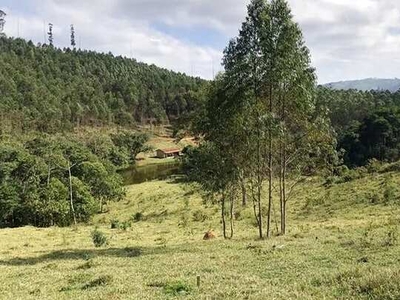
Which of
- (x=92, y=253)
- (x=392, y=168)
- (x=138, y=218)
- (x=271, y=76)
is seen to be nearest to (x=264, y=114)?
(x=271, y=76)

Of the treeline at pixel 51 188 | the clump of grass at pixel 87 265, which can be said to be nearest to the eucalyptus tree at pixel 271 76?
the clump of grass at pixel 87 265

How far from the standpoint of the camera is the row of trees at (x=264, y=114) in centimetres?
2947

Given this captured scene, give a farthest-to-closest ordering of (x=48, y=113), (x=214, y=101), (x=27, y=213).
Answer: (x=48, y=113) < (x=27, y=213) < (x=214, y=101)

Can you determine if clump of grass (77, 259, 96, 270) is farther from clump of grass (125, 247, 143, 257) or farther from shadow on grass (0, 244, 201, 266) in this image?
clump of grass (125, 247, 143, 257)

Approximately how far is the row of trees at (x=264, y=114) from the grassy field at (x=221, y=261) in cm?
533

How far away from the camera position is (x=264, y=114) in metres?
29.9

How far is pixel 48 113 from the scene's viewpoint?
166m

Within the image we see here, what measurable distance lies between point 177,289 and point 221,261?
784 cm

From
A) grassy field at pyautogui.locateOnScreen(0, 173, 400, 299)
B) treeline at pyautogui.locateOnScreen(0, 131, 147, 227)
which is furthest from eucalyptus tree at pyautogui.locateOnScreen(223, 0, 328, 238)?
treeline at pyautogui.locateOnScreen(0, 131, 147, 227)

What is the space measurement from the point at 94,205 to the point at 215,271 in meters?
51.3

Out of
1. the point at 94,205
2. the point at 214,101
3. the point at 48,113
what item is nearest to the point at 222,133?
the point at 214,101

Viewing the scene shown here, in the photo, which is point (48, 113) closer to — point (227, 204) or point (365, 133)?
point (365, 133)

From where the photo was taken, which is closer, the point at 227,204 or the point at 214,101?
the point at 214,101

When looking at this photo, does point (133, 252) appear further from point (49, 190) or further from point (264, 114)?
point (49, 190)
